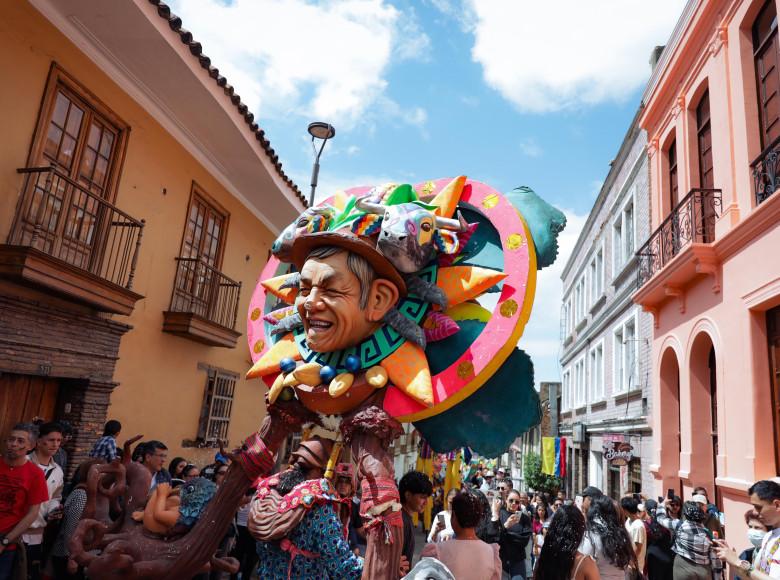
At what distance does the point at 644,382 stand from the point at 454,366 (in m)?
10.6

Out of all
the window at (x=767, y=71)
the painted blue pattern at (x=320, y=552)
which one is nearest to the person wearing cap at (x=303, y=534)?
the painted blue pattern at (x=320, y=552)

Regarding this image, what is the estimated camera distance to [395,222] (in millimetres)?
2547

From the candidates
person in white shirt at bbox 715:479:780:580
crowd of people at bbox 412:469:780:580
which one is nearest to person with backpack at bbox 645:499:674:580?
crowd of people at bbox 412:469:780:580

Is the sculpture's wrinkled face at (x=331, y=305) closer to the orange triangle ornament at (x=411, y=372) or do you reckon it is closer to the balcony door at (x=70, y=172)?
the orange triangle ornament at (x=411, y=372)

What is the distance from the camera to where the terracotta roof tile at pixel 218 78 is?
6.57 meters

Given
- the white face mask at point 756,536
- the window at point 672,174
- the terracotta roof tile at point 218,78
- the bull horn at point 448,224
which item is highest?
the window at point 672,174

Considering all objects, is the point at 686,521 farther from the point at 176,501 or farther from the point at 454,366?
the point at 176,501

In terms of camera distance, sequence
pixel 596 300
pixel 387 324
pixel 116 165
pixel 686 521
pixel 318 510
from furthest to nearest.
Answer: pixel 596 300 → pixel 116 165 → pixel 686 521 → pixel 387 324 → pixel 318 510

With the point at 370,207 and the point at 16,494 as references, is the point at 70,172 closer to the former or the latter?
the point at 16,494

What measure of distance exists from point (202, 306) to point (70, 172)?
3.23 meters

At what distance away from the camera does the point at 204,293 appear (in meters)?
9.50

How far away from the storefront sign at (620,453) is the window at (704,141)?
5.70 meters

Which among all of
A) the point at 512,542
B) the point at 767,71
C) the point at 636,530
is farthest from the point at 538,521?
the point at 767,71

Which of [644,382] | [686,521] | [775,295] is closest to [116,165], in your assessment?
[686,521]
